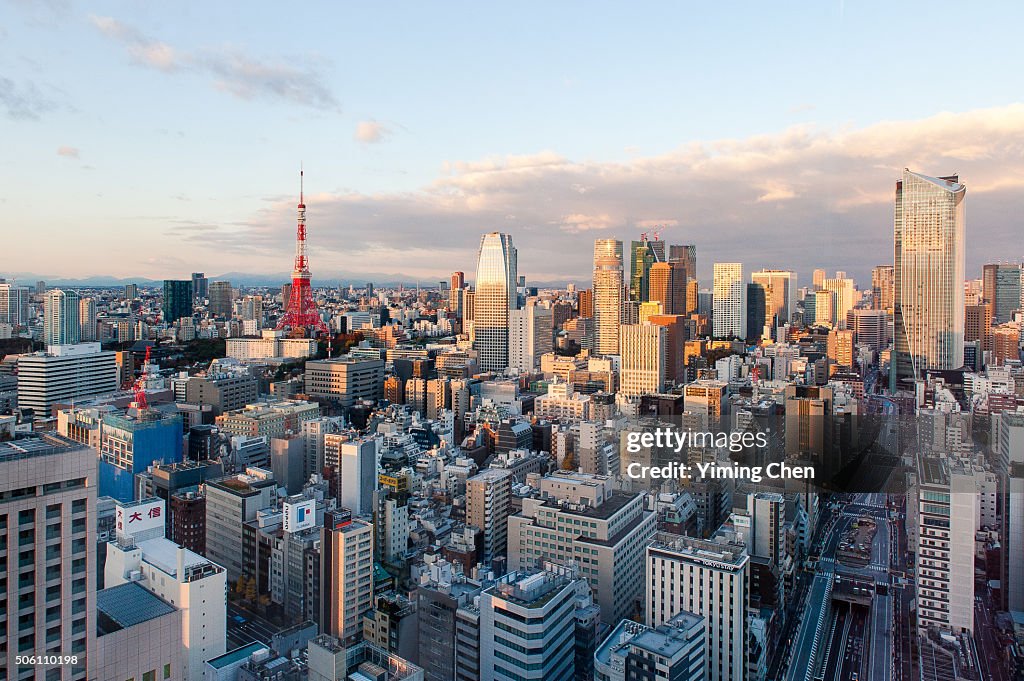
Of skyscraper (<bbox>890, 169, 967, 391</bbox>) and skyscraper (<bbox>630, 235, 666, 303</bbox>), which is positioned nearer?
skyscraper (<bbox>890, 169, 967, 391</bbox>)

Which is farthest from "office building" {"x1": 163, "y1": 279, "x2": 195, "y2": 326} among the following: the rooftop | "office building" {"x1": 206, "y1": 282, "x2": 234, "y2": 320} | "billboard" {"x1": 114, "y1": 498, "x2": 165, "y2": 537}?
the rooftop

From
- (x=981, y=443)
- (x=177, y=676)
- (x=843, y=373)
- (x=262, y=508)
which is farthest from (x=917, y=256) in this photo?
(x=177, y=676)

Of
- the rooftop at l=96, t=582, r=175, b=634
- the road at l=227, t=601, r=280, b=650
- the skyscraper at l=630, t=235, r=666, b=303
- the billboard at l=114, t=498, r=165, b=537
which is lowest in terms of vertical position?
the road at l=227, t=601, r=280, b=650

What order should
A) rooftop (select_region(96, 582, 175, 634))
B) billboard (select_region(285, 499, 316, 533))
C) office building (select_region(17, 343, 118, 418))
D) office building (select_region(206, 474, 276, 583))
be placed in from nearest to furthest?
rooftop (select_region(96, 582, 175, 634)) < billboard (select_region(285, 499, 316, 533)) < office building (select_region(206, 474, 276, 583)) < office building (select_region(17, 343, 118, 418))

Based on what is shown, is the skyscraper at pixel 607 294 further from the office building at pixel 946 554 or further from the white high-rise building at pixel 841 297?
the office building at pixel 946 554

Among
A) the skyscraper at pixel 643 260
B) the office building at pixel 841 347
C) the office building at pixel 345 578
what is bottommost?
the office building at pixel 345 578

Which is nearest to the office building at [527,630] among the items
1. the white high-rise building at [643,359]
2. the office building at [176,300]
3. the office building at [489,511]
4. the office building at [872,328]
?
the office building at [489,511]

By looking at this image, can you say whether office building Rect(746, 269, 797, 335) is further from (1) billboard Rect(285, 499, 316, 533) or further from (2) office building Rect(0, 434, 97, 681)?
(2) office building Rect(0, 434, 97, 681)
